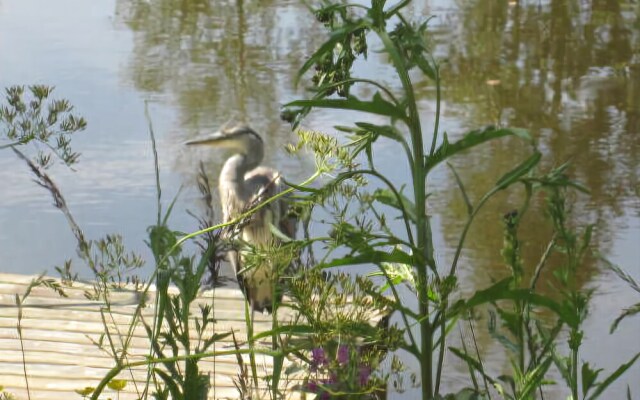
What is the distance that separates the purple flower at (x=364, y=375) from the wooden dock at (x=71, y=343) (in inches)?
57.8

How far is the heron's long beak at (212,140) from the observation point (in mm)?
6516

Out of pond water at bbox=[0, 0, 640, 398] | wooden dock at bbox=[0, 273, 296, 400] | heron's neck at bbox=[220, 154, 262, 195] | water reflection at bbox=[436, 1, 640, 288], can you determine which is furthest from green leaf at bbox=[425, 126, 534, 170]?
heron's neck at bbox=[220, 154, 262, 195]

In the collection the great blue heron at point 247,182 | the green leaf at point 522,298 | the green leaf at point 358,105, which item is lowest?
the great blue heron at point 247,182

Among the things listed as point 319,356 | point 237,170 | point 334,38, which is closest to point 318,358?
point 319,356

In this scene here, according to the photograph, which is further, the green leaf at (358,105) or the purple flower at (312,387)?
the purple flower at (312,387)

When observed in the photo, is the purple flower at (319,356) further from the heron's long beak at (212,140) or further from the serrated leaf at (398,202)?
the heron's long beak at (212,140)

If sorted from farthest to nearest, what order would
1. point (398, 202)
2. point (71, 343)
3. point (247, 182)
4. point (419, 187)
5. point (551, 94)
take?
point (551, 94) → point (247, 182) → point (71, 343) → point (398, 202) → point (419, 187)

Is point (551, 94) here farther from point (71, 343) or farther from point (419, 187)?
point (419, 187)

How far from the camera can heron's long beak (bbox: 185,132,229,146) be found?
6.52 m

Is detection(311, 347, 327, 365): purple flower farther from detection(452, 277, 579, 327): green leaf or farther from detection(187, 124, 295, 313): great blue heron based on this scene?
detection(187, 124, 295, 313): great blue heron

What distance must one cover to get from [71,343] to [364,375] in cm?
243

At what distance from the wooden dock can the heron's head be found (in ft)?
4.77

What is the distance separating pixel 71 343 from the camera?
4.46 m

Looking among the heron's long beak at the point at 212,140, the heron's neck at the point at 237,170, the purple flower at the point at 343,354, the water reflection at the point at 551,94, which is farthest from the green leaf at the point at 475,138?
the heron's long beak at the point at 212,140
